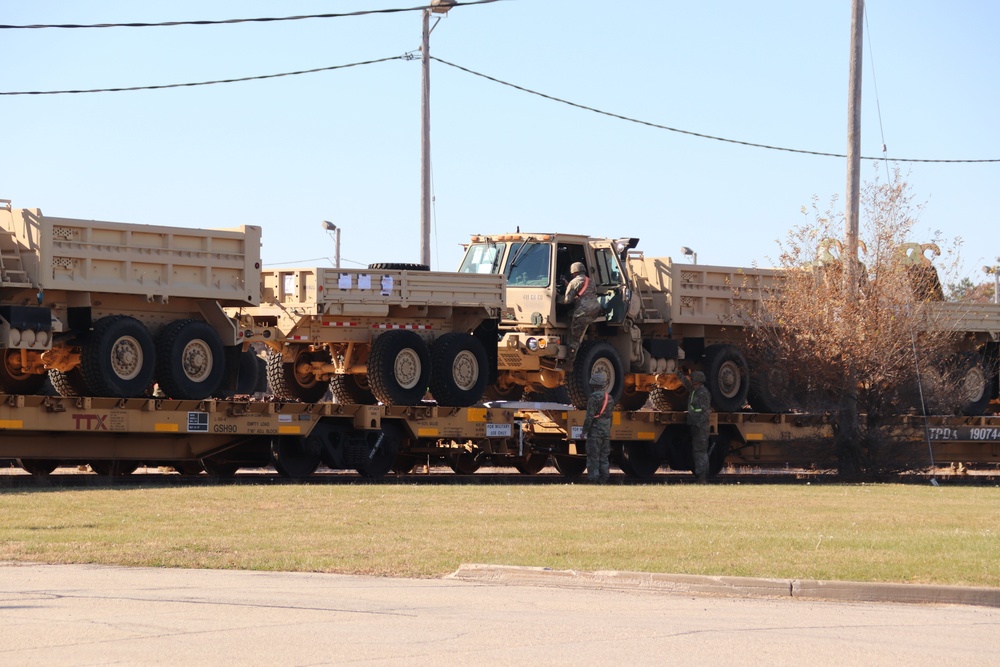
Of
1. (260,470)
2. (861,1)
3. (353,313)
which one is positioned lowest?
(260,470)

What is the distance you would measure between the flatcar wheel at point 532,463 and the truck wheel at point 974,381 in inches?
305

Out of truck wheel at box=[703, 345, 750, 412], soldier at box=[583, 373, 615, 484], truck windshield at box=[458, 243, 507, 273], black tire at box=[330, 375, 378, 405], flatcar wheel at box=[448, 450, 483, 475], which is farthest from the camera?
truck wheel at box=[703, 345, 750, 412]

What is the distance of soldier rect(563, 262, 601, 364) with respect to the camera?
76.2 feet

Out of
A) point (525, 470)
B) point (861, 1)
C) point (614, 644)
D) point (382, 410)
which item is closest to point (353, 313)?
point (382, 410)

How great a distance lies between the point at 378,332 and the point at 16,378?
16.5 ft

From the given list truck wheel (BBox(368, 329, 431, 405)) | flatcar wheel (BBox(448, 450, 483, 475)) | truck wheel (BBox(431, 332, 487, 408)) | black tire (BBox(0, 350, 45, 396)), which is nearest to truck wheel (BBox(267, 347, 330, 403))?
truck wheel (BBox(368, 329, 431, 405))

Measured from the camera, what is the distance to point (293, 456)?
21750 millimetres

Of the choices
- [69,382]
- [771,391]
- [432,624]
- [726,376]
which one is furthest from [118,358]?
[771,391]

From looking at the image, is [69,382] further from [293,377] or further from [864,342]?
[864,342]

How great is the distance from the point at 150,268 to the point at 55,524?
6.54 metres

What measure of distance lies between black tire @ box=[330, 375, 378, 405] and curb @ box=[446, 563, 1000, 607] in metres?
11.9

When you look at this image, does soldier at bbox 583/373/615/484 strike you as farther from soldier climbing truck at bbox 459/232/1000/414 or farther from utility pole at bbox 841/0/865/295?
utility pole at bbox 841/0/865/295

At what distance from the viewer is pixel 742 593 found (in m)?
10.7

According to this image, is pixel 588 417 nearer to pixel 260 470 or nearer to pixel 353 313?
pixel 353 313
